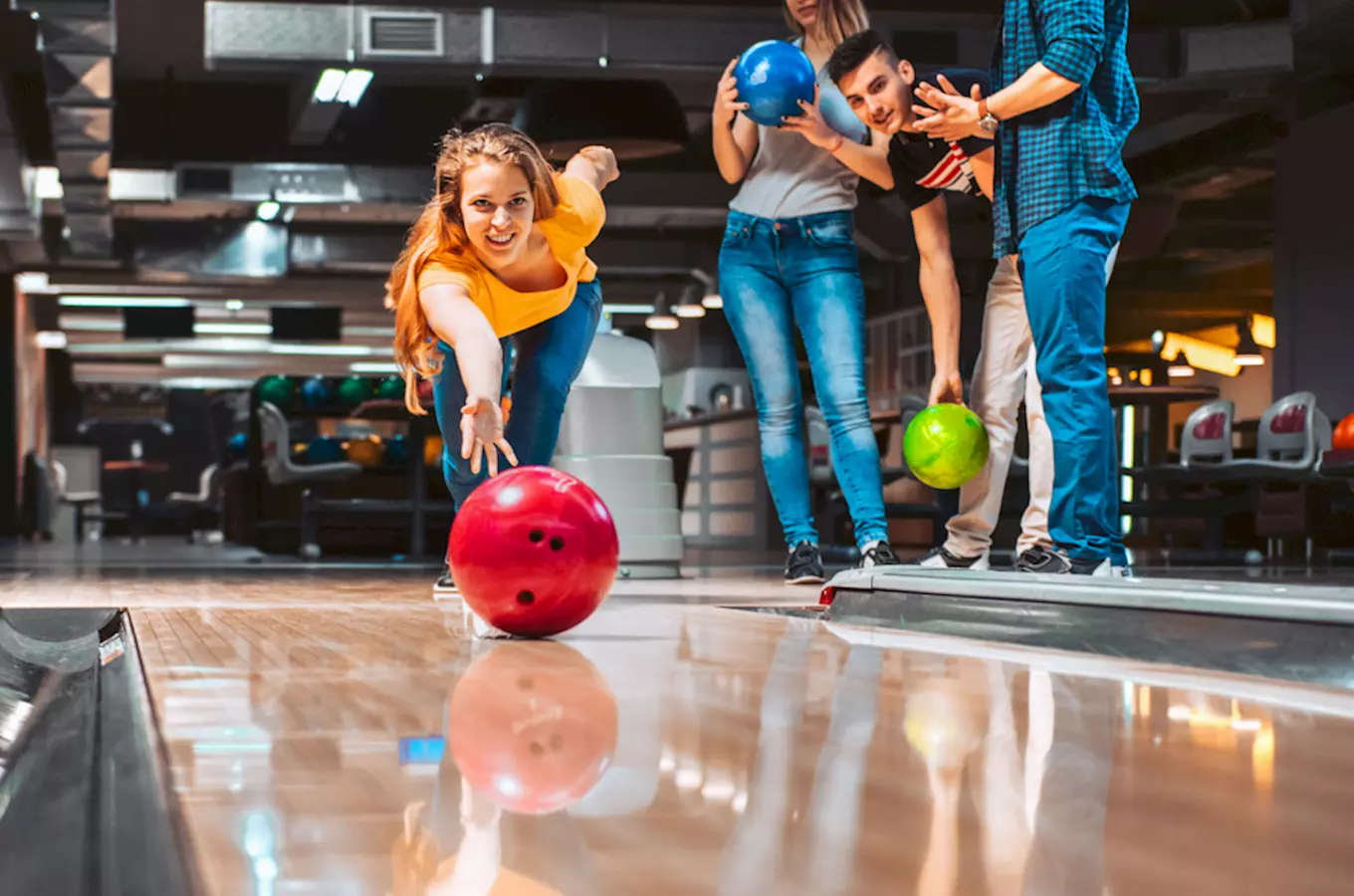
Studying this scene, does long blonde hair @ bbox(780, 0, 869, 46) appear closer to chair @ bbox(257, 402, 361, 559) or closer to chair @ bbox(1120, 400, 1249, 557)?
chair @ bbox(1120, 400, 1249, 557)

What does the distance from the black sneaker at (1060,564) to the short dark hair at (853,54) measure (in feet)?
3.26

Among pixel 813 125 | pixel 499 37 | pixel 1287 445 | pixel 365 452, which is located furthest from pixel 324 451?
pixel 813 125

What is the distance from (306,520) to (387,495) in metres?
0.76

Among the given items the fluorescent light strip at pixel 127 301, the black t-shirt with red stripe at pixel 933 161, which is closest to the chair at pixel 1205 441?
the black t-shirt with red stripe at pixel 933 161

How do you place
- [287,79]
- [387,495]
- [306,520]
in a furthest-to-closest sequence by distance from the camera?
[287,79]
[387,495]
[306,520]

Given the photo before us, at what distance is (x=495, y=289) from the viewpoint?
7.97 feet

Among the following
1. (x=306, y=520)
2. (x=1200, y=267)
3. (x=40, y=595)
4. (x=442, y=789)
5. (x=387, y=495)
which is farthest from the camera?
(x=1200, y=267)

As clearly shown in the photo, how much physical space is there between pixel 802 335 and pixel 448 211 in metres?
1.08

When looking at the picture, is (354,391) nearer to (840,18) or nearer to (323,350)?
(840,18)

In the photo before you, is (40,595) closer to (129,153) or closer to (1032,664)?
(1032,664)

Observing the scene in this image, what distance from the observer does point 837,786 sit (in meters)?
0.89

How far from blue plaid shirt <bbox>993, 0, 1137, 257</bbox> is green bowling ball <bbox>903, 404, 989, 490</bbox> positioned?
35cm

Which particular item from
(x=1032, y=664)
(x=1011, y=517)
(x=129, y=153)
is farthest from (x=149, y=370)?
(x=1032, y=664)

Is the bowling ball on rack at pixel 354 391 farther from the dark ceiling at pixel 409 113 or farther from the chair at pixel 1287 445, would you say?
the chair at pixel 1287 445
